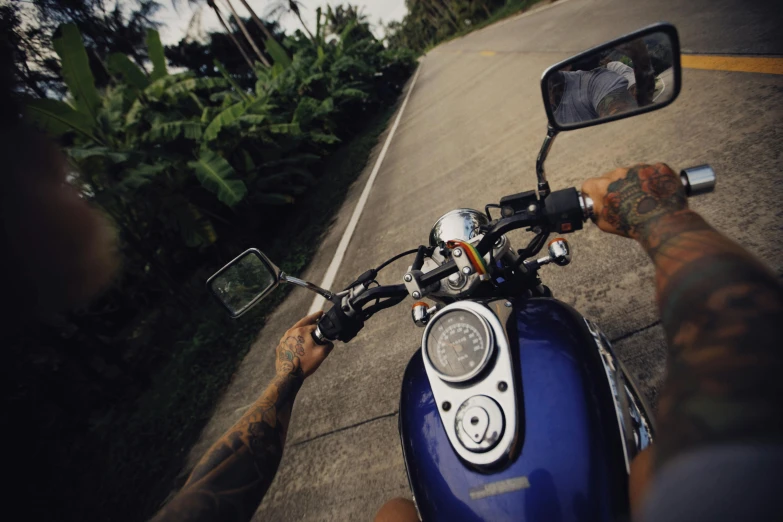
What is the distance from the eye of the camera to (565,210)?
48.3 inches

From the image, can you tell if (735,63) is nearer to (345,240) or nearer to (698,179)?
(698,179)

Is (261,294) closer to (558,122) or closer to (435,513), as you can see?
(435,513)

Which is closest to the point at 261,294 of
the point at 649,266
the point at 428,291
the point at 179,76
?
the point at 428,291

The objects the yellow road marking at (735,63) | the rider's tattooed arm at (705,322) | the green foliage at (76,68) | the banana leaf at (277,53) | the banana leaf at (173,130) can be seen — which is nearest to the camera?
the rider's tattooed arm at (705,322)

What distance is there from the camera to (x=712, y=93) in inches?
147

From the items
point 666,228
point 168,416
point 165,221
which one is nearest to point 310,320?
point 666,228

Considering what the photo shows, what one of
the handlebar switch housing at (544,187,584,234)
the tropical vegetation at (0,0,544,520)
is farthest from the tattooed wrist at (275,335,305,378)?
the tropical vegetation at (0,0,544,520)

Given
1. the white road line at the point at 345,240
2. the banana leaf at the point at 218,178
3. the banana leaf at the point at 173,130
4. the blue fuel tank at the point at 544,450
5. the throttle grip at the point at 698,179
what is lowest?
the white road line at the point at 345,240

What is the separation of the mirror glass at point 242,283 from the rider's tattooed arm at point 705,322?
57.7 inches

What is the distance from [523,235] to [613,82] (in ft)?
7.91

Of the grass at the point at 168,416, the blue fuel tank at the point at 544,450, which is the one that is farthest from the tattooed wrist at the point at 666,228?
the grass at the point at 168,416

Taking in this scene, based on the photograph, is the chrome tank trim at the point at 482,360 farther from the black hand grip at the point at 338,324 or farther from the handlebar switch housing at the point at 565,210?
the black hand grip at the point at 338,324

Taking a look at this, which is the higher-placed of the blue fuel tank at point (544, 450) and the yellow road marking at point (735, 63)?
the blue fuel tank at point (544, 450)

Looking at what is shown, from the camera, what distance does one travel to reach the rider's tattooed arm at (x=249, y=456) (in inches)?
51.5
